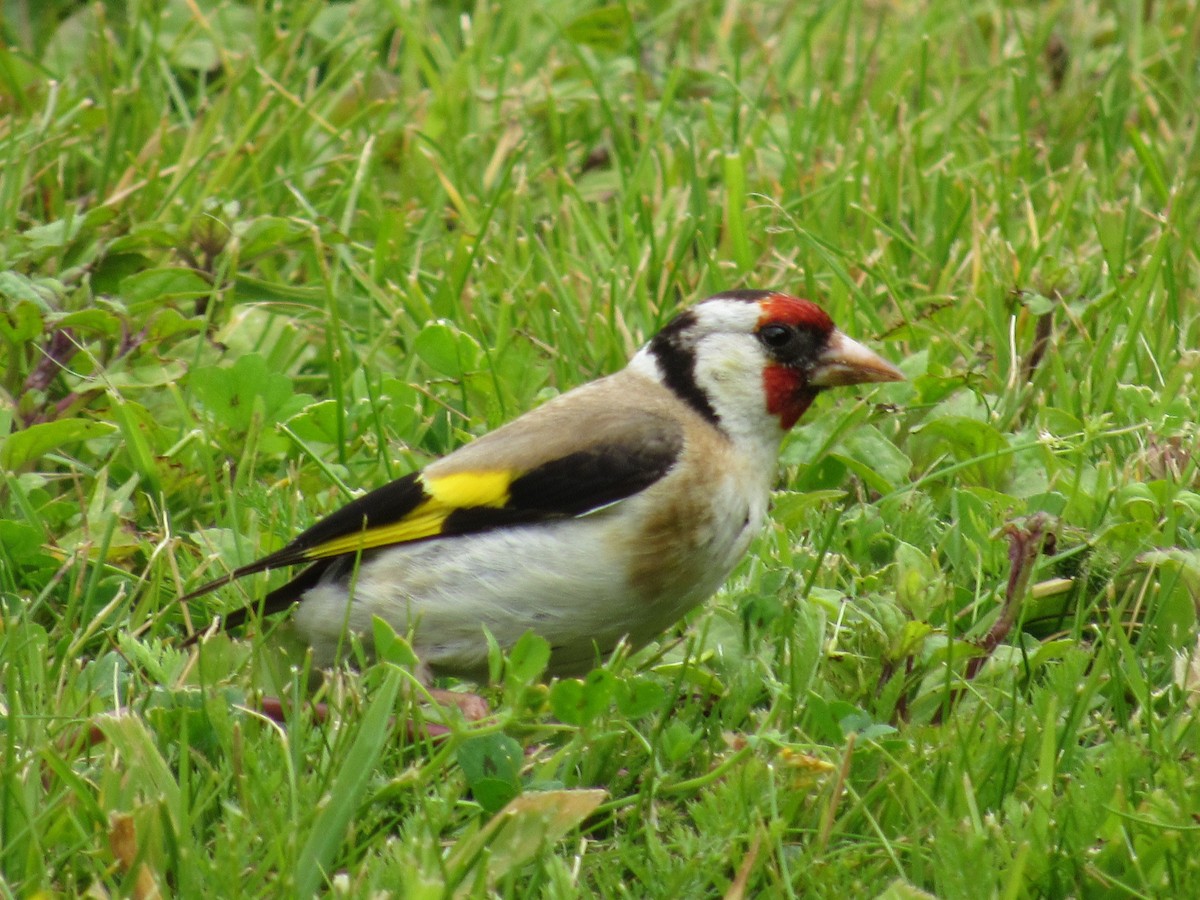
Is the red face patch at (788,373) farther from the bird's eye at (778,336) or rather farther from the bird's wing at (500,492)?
the bird's wing at (500,492)

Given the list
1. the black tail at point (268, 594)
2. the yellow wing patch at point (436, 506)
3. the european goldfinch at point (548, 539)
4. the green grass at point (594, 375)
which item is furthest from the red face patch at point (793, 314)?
the black tail at point (268, 594)

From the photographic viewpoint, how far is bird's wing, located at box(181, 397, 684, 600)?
3107mm

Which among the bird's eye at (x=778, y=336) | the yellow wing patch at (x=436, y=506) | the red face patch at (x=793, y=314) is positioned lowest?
the yellow wing patch at (x=436, y=506)

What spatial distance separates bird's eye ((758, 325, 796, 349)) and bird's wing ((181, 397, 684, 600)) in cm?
34

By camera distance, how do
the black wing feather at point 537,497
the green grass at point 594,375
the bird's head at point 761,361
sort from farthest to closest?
1. the bird's head at point 761,361
2. the black wing feather at point 537,497
3. the green grass at point 594,375

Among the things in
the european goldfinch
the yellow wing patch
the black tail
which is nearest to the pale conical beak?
the european goldfinch

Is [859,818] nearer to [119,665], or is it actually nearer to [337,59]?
[119,665]

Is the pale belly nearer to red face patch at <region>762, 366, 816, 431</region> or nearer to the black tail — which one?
the black tail

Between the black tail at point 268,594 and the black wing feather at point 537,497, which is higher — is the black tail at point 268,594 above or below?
below

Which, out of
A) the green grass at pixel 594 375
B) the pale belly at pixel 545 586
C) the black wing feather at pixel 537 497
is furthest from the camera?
the black wing feather at pixel 537 497

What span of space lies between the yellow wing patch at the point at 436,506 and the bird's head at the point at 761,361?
0.45 metres

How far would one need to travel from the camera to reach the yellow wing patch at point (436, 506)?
10.3 ft

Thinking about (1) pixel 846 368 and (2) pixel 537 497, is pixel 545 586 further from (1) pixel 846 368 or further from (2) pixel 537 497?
(1) pixel 846 368

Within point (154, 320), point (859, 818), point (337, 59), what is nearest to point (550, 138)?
point (337, 59)
